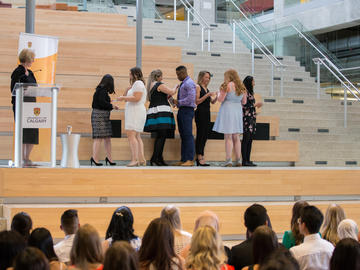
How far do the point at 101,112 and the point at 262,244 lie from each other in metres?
4.91

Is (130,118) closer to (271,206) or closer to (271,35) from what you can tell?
(271,206)

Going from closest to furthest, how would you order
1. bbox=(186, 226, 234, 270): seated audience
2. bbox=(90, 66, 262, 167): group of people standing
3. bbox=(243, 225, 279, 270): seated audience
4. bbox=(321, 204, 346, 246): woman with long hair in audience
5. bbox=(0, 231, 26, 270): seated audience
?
bbox=(0, 231, 26, 270): seated audience
bbox=(186, 226, 234, 270): seated audience
bbox=(243, 225, 279, 270): seated audience
bbox=(321, 204, 346, 246): woman with long hair in audience
bbox=(90, 66, 262, 167): group of people standing

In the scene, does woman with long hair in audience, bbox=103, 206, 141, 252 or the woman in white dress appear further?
the woman in white dress

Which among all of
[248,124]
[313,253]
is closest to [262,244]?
[313,253]

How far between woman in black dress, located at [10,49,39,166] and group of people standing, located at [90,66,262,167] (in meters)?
1.09

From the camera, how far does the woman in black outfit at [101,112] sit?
772 cm

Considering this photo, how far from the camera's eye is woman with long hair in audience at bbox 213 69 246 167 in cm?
792

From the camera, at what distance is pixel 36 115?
6.50 meters

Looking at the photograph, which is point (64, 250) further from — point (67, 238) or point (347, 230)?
point (347, 230)

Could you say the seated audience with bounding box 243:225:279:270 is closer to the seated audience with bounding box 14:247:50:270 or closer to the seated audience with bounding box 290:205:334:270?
the seated audience with bounding box 290:205:334:270

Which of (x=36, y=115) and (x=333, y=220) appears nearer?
(x=333, y=220)

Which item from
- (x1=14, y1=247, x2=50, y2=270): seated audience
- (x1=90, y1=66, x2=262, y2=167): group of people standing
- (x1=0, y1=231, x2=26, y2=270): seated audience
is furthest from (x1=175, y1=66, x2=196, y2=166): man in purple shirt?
(x1=14, y1=247, x2=50, y2=270): seated audience

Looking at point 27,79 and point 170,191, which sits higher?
point 27,79

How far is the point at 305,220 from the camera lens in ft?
13.0
